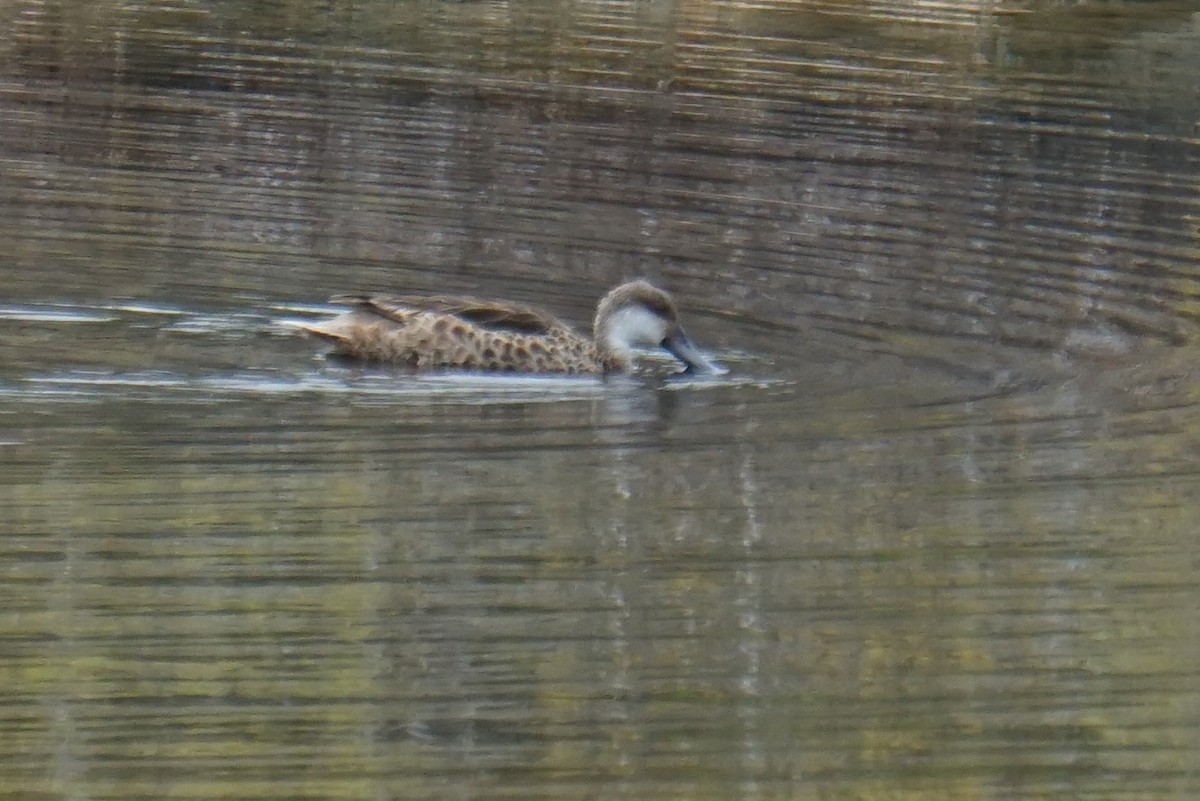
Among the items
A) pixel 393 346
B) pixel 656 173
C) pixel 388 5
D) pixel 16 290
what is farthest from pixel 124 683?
pixel 388 5

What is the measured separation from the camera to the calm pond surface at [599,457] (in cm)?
657

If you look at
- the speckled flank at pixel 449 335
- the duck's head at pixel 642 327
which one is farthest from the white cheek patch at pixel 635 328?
the speckled flank at pixel 449 335

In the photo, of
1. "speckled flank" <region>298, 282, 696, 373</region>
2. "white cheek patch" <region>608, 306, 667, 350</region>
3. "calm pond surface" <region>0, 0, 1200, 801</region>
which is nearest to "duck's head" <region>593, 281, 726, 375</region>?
"white cheek patch" <region>608, 306, 667, 350</region>

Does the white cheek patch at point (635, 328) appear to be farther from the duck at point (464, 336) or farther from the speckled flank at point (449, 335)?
the speckled flank at point (449, 335)

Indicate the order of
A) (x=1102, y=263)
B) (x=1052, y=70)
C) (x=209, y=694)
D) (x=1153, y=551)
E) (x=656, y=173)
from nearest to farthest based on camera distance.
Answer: (x=209, y=694) → (x=1153, y=551) → (x=1102, y=263) → (x=656, y=173) → (x=1052, y=70)

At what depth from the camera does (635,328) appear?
1224cm

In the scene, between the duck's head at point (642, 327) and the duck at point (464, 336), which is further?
the duck's head at point (642, 327)

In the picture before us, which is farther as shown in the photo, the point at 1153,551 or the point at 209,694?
the point at 1153,551

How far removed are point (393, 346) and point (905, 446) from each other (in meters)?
2.77

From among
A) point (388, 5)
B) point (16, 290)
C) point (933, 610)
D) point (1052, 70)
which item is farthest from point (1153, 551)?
point (388, 5)

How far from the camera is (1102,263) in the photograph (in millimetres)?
14844

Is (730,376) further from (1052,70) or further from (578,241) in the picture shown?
(1052,70)

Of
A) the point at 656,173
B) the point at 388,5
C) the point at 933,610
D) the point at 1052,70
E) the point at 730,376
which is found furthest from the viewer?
the point at 388,5

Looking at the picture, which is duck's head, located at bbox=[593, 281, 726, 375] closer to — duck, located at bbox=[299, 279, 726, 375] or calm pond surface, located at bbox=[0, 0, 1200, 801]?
duck, located at bbox=[299, 279, 726, 375]
